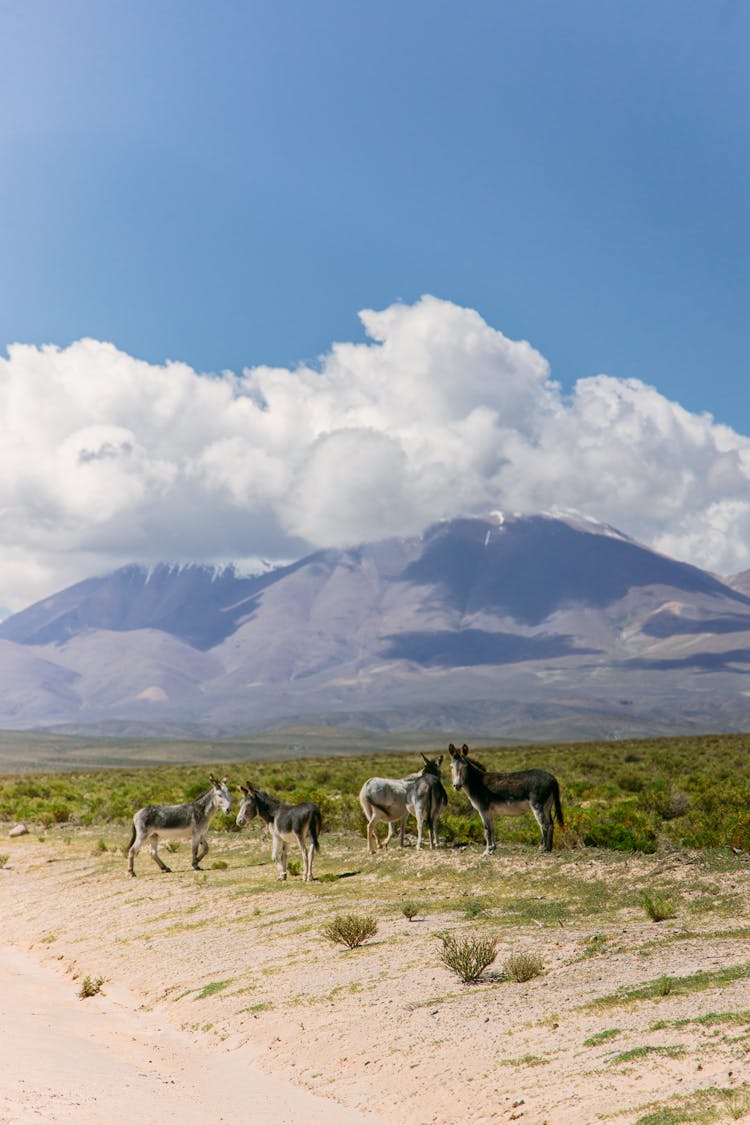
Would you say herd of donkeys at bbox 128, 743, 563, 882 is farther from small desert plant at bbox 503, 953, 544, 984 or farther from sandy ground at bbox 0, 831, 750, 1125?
small desert plant at bbox 503, 953, 544, 984

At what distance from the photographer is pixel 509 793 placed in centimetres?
2316

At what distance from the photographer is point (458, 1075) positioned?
1138 cm

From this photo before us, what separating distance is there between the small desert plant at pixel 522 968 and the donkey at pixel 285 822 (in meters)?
8.39

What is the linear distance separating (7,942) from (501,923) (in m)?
11.4

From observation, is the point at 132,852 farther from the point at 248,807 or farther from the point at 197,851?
the point at 248,807

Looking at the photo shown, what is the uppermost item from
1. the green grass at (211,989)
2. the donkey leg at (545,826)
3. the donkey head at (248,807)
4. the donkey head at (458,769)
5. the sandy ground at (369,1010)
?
the donkey head at (458,769)

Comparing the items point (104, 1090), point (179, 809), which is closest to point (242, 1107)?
point (104, 1090)

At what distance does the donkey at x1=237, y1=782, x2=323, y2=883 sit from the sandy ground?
2.36ft

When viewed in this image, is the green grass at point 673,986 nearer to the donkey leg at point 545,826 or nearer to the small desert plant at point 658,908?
the small desert plant at point 658,908

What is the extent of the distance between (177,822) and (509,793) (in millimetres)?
8592

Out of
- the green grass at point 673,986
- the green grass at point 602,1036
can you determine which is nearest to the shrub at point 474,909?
the green grass at point 673,986

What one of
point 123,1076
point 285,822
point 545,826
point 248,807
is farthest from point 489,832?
point 123,1076

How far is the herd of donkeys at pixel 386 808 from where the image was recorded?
75.1 feet

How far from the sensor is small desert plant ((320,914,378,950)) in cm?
1704
